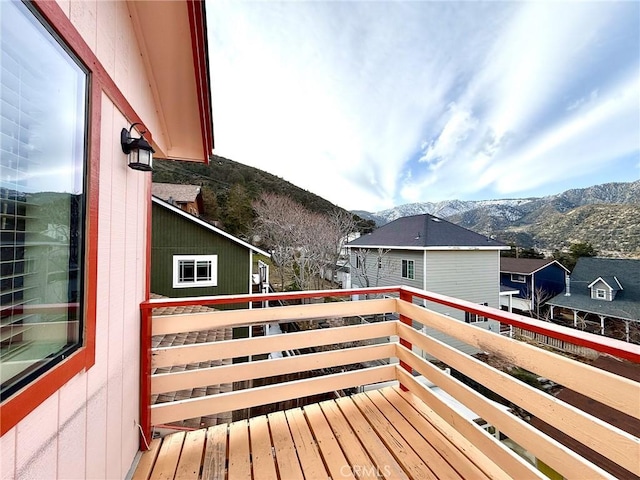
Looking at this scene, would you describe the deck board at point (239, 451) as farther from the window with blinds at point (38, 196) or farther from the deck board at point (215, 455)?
the window with blinds at point (38, 196)

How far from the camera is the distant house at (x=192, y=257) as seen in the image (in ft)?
26.2

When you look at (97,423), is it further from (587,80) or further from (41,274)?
(587,80)

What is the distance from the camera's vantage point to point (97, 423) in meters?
1.18

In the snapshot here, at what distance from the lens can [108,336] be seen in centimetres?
129

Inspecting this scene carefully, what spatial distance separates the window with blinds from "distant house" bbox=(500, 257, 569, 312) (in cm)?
1936

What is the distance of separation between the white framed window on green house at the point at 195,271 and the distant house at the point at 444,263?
307 inches

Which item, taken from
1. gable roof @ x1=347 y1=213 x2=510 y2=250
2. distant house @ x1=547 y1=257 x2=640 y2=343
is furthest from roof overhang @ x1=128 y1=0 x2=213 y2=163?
distant house @ x1=547 y1=257 x2=640 y2=343

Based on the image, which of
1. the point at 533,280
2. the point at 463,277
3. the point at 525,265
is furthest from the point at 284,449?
the point at 525,265

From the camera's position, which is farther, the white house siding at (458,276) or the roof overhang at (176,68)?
the white house siding at (458,276)

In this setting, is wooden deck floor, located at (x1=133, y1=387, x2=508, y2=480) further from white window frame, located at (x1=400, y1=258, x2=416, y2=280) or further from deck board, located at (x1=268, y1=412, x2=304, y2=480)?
white window frame, located at (x1=400, y1=258, x2=416, y2=280)

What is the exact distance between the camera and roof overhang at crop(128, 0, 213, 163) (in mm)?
1802

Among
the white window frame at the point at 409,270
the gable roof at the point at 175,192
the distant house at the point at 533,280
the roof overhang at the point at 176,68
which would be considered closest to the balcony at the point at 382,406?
the roof overhang at the point at 176,68

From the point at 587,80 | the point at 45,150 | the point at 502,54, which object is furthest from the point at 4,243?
the point at 587,80

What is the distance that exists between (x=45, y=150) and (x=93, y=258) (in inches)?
17.6
